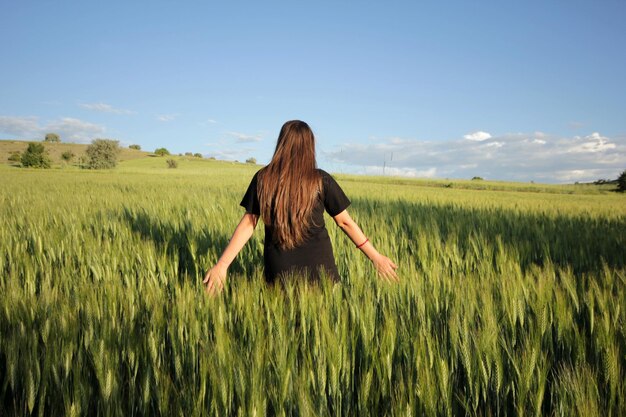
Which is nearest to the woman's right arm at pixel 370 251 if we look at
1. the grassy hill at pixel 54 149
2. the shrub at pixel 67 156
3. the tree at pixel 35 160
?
the tree at pixel 35 160

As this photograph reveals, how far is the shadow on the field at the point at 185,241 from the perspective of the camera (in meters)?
3.72

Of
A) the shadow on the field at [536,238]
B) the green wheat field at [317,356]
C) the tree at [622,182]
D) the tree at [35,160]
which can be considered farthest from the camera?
the tree at [35,160]

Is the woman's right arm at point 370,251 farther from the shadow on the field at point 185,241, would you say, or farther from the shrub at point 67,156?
the shrub at point 67,156

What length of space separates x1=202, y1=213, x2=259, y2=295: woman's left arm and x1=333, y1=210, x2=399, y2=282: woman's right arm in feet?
1.97

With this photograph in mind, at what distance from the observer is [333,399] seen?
3.97 feet

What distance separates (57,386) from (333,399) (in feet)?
2.93

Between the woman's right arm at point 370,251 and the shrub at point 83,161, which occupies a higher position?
the shrub at point 83,161

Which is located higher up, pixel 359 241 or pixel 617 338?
pixel 359 241

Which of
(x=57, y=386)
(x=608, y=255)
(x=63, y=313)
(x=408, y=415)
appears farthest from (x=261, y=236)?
(x=608, y=255)

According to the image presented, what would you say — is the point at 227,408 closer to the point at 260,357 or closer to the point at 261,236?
the point at 260,357

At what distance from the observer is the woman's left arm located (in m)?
2.33

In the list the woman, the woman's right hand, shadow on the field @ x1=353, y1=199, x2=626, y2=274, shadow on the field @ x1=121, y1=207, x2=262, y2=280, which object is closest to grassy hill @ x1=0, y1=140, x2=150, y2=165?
shadow on the field @ x1=121, y1=207, x2=262, y2=280

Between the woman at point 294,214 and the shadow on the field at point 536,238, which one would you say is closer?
the woman at point 294,214

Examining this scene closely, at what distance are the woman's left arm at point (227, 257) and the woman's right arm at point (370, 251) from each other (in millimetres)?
601
